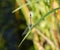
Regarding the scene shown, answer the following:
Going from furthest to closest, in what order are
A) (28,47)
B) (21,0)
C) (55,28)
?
(28,47), (21,0), (55,28)

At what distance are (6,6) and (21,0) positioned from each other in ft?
3.51

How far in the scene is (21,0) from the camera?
1.10m

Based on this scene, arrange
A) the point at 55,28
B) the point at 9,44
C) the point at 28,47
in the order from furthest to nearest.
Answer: the point at 9,44, the point at 28,47, the point at 55,28

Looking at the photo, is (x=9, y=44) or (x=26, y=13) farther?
(x=9, y=44)

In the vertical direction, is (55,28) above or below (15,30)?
above

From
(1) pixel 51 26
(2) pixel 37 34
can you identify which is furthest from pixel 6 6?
(1) pixel 51 26

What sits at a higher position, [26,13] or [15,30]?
[26,13]

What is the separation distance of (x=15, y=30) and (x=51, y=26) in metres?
1.12

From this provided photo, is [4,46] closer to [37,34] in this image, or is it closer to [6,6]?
[6,6]

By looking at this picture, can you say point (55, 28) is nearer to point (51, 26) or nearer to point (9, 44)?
point (51, 26)

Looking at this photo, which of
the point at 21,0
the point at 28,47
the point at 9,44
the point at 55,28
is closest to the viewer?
the point at 55,28

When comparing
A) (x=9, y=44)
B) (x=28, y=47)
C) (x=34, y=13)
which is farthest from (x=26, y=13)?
(x=9, y=44)

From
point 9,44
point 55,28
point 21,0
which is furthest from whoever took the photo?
point 9,44

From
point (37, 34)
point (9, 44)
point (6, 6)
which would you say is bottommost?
point (9, 44)
